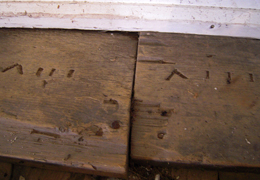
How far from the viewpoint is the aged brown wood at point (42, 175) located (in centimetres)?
118

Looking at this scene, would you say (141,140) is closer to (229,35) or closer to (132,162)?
(132,162)

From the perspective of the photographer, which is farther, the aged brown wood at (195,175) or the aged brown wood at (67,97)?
the aged brown wood at (195,175)

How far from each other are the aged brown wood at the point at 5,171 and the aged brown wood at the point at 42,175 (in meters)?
0.03

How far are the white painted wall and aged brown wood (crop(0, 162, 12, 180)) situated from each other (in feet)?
3.56

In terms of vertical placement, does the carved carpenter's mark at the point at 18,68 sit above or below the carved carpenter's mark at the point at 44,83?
above

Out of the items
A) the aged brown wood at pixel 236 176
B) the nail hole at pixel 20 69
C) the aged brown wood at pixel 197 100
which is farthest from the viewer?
the nail hole at pixel 20 69

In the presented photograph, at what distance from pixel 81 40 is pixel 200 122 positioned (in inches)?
41.1

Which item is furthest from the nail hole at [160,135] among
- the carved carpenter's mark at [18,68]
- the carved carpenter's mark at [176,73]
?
the carved carpenter's mark at [18,68]

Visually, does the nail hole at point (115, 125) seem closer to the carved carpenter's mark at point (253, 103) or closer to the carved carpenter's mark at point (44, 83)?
the carved carpenter's mark at point (44, 83)

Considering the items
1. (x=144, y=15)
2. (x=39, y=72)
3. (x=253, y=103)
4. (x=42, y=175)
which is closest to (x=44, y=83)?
(x=39, y=72)

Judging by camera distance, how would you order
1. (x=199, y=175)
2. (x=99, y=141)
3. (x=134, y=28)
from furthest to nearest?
(x=134, y=28)
(x=199, y=175)
(x=99, y=141)

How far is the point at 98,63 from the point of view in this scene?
122 centimetres

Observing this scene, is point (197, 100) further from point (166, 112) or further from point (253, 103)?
point (253, 103)

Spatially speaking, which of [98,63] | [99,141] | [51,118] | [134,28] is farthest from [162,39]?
[51,118]
